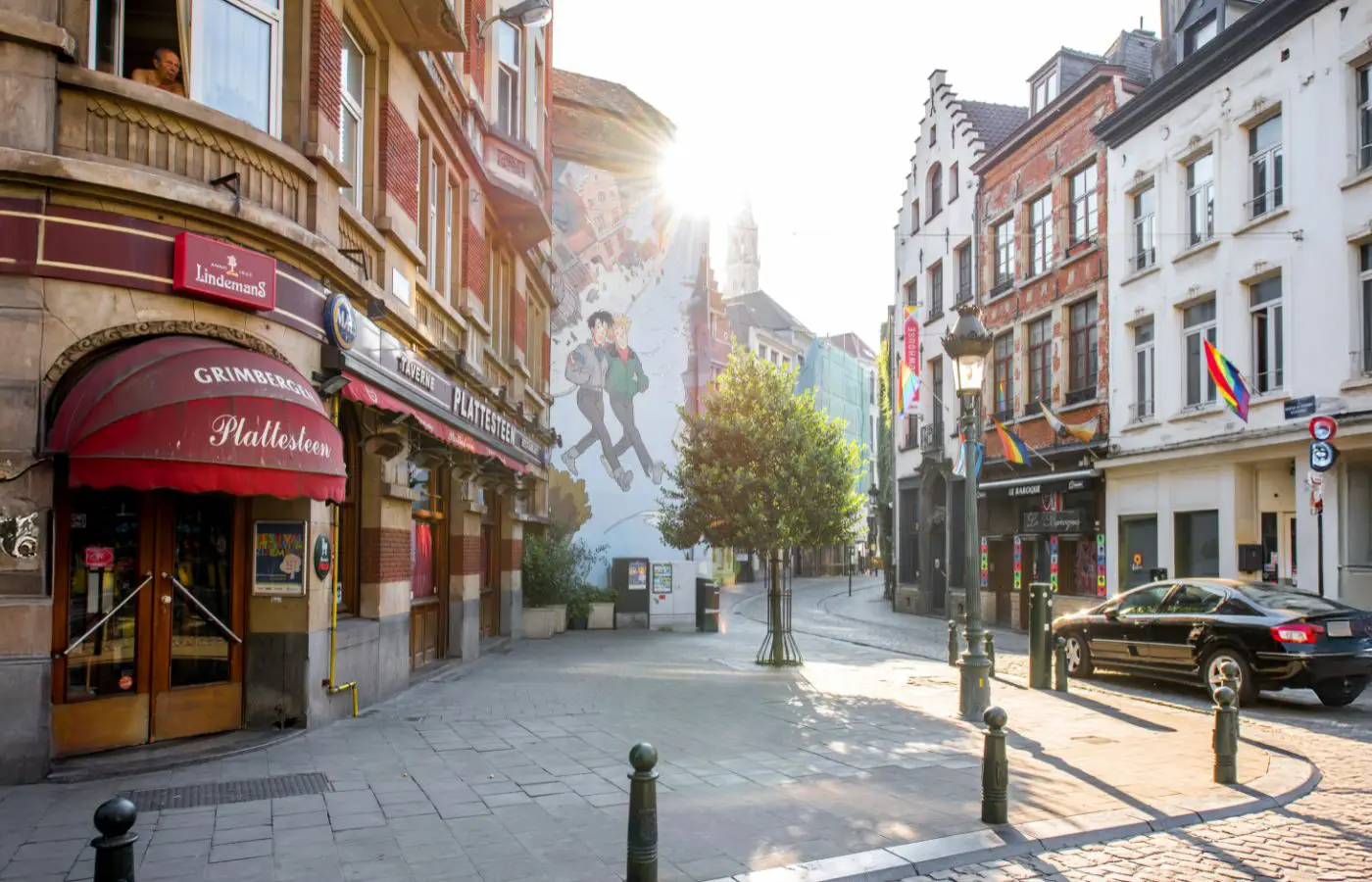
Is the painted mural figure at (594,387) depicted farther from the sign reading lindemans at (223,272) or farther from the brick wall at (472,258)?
the sign reading lindemans at (223,272)

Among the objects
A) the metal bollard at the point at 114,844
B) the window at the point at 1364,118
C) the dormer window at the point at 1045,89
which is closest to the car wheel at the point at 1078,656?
the window at the point at 1364,118

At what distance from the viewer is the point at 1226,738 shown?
8227 millimetres

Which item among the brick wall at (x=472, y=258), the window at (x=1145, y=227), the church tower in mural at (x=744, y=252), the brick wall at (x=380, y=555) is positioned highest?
the church tower in mural at (x=744, y=252)

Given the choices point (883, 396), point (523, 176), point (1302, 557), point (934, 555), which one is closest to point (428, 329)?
point (523, 176)

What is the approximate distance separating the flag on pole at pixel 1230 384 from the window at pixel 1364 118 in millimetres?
3570

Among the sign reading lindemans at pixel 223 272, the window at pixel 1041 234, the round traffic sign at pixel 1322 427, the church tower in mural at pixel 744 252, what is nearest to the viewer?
the sign reading lindemans at pixel 223 272

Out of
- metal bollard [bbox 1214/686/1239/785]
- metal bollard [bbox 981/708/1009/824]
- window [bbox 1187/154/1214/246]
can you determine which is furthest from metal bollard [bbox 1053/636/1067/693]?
window [bbox 1187/154/1214/246]

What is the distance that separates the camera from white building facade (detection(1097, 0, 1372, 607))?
653 inches

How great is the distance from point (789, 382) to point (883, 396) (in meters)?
27.2

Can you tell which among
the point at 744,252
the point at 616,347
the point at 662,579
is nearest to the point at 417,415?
the point at 662,579

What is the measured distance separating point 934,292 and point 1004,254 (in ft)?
16.9

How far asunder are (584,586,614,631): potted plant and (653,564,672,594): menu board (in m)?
1.15

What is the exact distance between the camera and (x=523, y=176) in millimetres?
19594

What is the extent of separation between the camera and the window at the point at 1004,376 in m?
28.5
